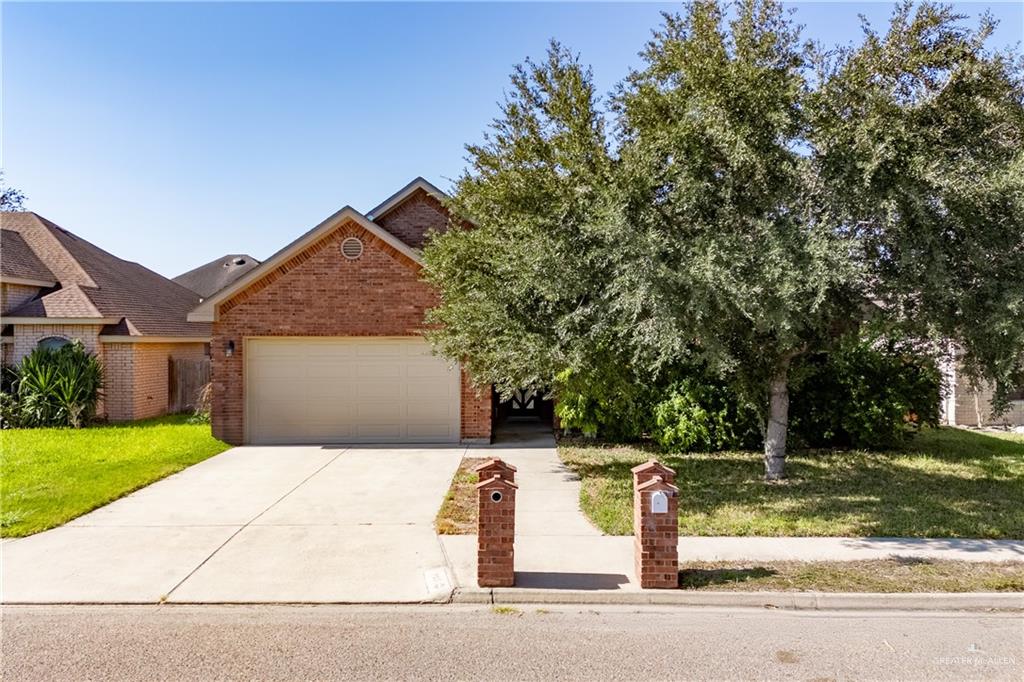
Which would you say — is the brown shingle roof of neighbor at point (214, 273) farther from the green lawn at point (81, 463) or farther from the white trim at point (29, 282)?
the green lawn at point (81, 463)

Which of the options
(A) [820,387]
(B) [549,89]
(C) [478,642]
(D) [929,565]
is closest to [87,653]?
(C) [478,642]

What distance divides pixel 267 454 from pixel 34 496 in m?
4.05

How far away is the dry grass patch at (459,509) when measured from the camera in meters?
6.94

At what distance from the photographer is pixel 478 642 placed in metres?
4.44

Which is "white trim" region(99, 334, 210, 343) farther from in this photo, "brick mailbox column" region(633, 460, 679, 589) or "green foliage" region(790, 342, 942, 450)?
"green foliage" region(790, 342, 942, 450)

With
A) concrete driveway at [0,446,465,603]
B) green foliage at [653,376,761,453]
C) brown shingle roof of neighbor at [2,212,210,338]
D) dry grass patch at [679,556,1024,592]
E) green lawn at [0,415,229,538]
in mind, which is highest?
brown shingle roof of neighbor at [2,212,210,338]

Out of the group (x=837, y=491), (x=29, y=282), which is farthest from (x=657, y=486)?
(x=29, y=282)

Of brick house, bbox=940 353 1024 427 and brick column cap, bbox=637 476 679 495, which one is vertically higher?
brick column cap, bbox=637 476 679 495

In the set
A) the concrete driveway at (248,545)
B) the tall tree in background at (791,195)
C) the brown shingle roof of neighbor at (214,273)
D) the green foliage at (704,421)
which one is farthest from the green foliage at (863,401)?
the brown shingle roof of neighbor at (214,273)

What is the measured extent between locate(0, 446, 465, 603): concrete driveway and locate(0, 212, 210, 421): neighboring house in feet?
24.6

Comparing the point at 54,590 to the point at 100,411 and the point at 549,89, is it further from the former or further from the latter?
the point at 100,411

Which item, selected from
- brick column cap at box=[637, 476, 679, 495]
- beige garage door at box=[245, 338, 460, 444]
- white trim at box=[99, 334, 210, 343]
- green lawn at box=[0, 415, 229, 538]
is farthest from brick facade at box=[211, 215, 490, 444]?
brick column cap at box=[637, 476, 679, 495]

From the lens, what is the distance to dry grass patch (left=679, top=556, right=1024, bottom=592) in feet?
17.2

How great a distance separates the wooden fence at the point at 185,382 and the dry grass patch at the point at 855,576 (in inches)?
642
